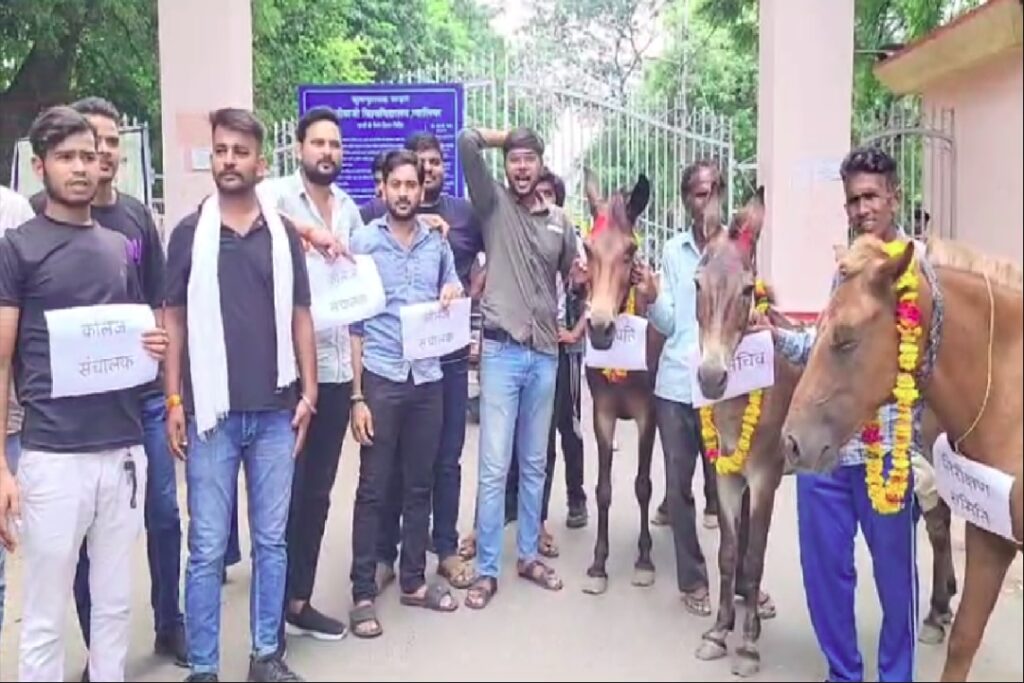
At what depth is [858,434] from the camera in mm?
3938

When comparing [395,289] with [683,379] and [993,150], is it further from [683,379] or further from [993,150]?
[993,150]

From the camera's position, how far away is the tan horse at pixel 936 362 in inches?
140

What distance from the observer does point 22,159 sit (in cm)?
834

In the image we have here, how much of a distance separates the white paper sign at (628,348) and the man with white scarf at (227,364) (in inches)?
70.3

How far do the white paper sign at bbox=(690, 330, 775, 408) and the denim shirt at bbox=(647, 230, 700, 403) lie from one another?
1.79ft

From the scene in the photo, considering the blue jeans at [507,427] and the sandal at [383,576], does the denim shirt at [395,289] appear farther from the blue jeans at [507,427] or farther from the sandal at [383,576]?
the sandal at [383,576]

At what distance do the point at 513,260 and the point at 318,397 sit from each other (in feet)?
3.76

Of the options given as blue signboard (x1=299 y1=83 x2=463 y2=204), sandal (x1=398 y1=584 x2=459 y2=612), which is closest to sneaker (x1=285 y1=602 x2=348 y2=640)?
sandal (x1=398 y1=584 x2=459 y2=612)

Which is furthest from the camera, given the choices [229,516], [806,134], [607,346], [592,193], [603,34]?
[603,34]

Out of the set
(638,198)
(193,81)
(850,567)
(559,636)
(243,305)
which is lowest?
(559,636)

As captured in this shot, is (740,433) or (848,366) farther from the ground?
(848,366)

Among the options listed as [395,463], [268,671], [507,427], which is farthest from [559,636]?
[268,671]

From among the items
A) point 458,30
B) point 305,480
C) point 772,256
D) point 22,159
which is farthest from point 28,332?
point 458,30

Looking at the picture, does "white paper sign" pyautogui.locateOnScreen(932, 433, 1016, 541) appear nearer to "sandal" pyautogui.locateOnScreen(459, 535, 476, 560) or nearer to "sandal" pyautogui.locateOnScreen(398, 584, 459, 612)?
"sandal" pyautogui.locateOnScreen(398, 584, 459, 612)
